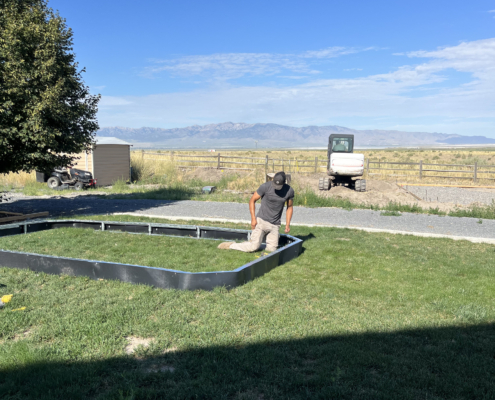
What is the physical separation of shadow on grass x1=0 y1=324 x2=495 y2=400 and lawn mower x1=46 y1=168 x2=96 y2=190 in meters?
17.8

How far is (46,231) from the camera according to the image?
978cm

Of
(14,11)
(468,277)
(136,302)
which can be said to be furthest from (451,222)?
(14,11)

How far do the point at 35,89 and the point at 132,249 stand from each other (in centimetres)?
544

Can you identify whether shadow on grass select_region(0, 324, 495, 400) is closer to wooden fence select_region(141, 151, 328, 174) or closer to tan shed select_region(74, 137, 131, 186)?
tan shed select_region(74, 137, 131, 186)

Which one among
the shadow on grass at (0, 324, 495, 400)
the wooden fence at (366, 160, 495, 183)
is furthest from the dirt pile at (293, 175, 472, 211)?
the shadow on grass at (0, 324, 495, 400)

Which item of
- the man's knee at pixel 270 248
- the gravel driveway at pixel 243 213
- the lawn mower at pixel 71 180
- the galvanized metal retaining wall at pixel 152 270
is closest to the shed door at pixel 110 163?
the lawn mower at pixel 71 180

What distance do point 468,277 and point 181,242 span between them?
522 cm

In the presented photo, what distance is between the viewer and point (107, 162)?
73.5ft

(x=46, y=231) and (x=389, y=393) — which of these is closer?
(x=389, y=393)

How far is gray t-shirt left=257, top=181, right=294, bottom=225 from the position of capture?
757 centimetres

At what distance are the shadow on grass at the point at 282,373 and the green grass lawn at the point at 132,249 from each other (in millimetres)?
2906

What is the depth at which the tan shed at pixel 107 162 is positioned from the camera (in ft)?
71.1

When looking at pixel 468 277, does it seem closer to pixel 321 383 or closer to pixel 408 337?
pixel 408 337

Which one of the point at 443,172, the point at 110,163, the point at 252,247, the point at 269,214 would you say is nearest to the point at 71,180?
the point at 110,163
